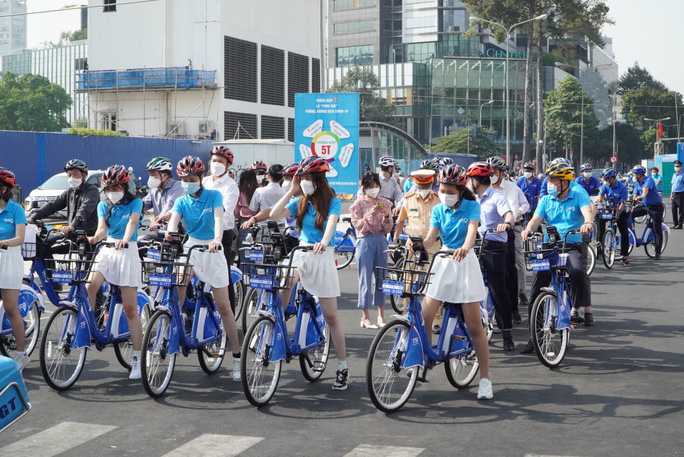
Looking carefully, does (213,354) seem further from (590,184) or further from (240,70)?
(240,70)

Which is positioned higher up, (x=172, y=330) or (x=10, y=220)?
(x=10, y=220)

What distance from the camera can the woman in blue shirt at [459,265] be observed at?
711 cm

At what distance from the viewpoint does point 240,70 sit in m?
66.9

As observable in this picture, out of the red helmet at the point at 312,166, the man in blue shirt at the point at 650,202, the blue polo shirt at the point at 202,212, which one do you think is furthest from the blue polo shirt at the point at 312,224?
the man in blue shirt at the point at 650,202

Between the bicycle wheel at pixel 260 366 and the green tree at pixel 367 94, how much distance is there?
8295 cm

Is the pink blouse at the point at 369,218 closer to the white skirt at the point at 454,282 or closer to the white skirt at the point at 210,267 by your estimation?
the white skirt at the point at 210,267

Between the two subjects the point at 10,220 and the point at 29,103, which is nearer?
the point at 10,220

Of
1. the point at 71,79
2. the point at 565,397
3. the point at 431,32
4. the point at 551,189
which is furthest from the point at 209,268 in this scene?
the point at 71,79

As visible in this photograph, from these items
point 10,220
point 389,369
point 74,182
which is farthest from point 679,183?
point 10,220

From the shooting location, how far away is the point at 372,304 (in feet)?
35.8

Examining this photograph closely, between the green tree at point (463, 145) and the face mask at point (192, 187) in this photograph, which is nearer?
the face mask at point (192, 187)

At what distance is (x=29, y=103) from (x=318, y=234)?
98.1 meters

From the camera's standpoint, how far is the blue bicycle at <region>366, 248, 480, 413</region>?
678 cm

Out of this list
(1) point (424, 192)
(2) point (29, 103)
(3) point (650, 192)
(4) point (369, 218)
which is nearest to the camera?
(1) point (424, 192)
